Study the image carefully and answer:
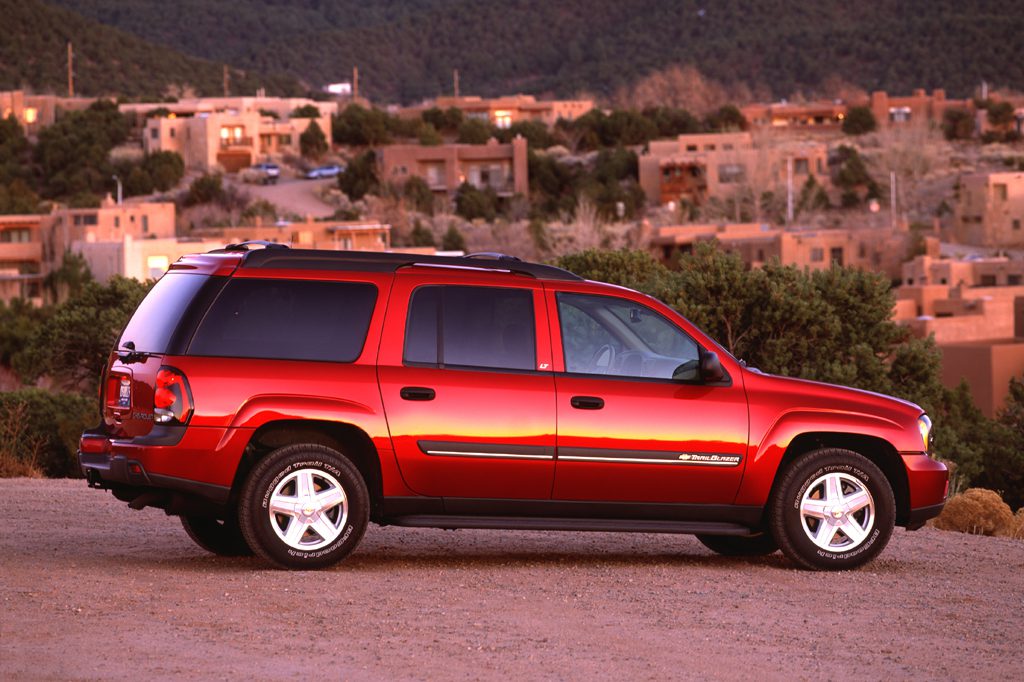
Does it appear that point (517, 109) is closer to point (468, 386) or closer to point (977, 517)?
point (977, 517)

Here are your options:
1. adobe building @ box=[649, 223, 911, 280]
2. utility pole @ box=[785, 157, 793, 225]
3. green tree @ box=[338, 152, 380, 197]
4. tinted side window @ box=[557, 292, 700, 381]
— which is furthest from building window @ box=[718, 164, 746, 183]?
tinted side window @ box=[557, 292, 700, 381]

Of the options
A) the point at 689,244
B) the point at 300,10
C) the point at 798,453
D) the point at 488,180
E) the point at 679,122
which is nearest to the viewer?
the point at 798,453

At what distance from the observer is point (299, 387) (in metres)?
9.98

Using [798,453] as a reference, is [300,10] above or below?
above

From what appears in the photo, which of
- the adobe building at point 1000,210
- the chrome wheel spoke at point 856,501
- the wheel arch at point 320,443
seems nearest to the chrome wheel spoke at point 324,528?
the wheel arch at point 320,443

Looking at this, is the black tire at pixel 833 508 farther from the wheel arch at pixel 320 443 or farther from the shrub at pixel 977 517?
the shrub at pixel 977 517

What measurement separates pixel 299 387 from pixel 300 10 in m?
193

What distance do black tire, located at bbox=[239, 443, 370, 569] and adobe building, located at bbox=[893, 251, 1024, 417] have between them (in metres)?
32.0

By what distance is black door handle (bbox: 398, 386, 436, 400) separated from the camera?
397 inches

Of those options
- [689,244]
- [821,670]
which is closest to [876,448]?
[821,670]

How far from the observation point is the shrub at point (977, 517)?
46.8 ft

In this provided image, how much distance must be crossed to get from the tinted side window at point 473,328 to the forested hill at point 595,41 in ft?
497

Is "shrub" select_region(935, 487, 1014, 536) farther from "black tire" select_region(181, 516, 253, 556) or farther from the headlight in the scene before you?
"black tire" select_region(181, 516, 253, 556)

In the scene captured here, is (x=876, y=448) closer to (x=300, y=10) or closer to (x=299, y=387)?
(x=299, y=387)
